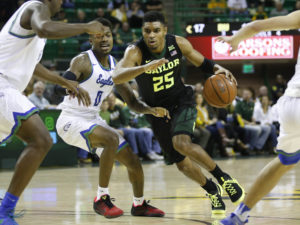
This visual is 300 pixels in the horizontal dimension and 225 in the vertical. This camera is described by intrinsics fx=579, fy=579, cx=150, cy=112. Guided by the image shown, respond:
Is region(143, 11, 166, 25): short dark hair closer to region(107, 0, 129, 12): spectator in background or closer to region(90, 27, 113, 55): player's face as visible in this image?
region(90, 27, 113, 55): player's face

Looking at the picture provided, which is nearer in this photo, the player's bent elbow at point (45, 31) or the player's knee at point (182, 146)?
the player's bent elbow at point (45, 31)

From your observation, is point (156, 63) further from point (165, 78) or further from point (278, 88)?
point (278, 88)

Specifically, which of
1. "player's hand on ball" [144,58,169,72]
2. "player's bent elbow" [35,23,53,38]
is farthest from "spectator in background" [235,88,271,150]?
"player's bent elbow" [35,23,53,38]

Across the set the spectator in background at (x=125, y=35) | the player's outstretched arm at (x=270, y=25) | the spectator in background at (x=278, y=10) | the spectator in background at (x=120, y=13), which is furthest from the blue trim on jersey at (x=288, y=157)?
the spectator in background at (x=278, y=10)

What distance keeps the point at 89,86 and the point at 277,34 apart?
968 centimetres

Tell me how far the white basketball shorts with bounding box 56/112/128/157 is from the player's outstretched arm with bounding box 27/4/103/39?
1692 mm

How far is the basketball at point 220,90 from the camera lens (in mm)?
5832

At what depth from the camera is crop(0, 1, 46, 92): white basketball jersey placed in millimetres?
4668

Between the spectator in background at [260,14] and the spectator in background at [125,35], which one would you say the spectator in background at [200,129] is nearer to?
the spectator in background at [125,35]

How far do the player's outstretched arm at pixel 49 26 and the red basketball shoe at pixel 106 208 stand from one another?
1.98 m

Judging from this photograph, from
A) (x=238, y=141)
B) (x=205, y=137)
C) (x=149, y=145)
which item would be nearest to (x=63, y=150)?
(x=149, y=145)

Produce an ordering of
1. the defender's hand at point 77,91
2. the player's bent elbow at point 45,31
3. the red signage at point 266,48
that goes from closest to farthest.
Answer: the player's bent elbow at point 45,31 → the defender's hand at point 77,91 → the red signage at point 266,48

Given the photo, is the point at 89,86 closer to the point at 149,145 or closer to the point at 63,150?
the point at 63,150

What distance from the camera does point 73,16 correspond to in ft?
56.8
